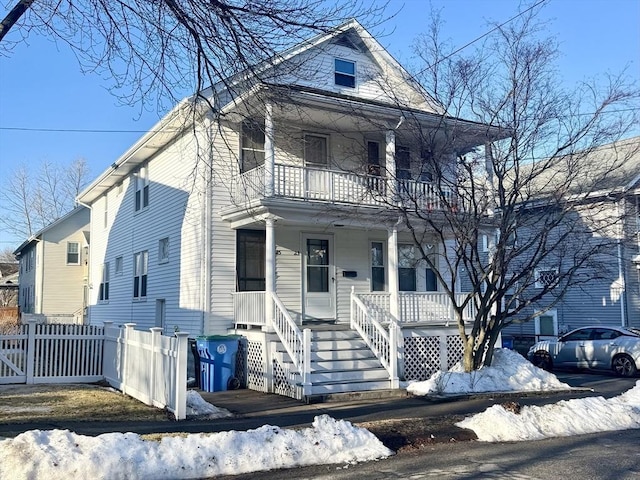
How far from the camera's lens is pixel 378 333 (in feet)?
46.0

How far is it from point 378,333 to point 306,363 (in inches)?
99.4

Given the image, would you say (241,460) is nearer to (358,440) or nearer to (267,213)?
(358,440)

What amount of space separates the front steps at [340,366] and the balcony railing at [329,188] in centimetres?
324

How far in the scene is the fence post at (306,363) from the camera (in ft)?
39.0

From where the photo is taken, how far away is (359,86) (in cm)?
1858

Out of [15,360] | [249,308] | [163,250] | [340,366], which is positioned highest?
[163,250]

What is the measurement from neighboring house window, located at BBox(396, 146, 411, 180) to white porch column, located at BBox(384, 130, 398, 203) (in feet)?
2.64

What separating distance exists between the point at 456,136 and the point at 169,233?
28.5ft

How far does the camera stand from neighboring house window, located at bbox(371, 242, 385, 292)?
1780 centimetres

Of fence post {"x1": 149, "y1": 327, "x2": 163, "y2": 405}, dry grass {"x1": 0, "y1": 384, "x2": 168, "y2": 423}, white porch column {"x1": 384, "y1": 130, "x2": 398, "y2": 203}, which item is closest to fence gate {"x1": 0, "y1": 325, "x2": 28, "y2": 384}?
dry grass {"x1": 0, "y1": 384, "x2": 168, "y2": 423}

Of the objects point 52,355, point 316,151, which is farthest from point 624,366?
point 52,355

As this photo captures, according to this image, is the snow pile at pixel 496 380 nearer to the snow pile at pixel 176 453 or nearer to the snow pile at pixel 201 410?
the snow pile at pixel 201 410

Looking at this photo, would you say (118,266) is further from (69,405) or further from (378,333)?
(69,405)

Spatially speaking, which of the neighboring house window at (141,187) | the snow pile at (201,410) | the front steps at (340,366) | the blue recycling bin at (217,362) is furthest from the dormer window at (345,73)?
the snow pile at (201,410)
